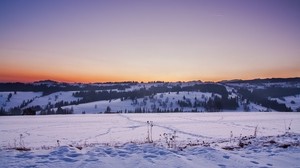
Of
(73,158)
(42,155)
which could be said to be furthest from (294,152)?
(42,155)

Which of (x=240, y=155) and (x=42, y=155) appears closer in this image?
(x=42, y=155)

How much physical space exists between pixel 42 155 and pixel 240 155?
687 centimetres

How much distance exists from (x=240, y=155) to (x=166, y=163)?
10.0 ft

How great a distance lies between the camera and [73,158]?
384 inches

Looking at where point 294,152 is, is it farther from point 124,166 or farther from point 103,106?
point 103,106

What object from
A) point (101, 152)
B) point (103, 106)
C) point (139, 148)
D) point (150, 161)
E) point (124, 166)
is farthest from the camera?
point (103, 106)

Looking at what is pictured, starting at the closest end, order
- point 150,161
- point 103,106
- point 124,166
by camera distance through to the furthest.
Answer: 1. point 124,166
2. point 150,161
3. point 103,106

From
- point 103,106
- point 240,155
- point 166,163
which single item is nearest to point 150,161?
point 166,163

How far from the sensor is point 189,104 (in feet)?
637

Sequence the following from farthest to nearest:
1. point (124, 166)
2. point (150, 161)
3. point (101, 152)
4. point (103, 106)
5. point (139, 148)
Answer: point (103, 106)
point (139, 148)
point (101, 152)
point (150, 161)
point (124, 166)

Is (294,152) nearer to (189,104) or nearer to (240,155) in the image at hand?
(240,155)

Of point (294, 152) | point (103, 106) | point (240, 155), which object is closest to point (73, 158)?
point (240, 155)

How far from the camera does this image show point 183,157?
10.2 meters

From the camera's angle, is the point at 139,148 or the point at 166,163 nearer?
the point at 166,163
